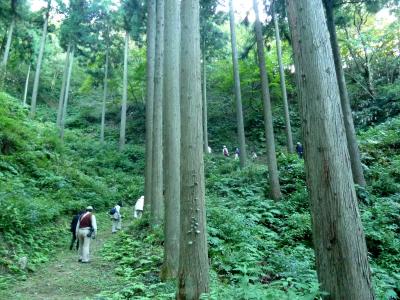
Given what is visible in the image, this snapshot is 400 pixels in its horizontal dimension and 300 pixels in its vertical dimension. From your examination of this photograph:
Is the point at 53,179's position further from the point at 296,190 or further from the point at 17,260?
the point at 296,190

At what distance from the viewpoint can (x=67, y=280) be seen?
787 cm

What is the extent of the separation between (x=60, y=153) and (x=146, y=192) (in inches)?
369

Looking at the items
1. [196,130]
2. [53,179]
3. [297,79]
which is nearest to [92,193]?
[53,179]

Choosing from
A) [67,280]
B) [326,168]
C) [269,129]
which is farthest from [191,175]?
[269,129]

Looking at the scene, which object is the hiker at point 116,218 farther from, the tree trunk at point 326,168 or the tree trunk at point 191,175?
the tree trunk at point 326,168

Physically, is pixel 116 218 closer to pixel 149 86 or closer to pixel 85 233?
pixel 85 233

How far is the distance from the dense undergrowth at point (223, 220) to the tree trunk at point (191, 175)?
1.39 ft

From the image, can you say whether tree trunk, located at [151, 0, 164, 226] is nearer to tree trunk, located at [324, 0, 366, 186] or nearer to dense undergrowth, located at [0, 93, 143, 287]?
dense undergrowth, located at [0, 93, 143, 287]

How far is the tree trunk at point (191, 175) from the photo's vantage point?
5.29 m

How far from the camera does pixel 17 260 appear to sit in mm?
8352

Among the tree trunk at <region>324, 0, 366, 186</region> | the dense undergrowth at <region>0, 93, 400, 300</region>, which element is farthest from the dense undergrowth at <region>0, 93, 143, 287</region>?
the tree trunk at <region>324, 0, 366, 186</region>

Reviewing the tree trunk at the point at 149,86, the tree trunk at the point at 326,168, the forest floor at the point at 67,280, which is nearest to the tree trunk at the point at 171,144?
the forest floor at the point at 67,280

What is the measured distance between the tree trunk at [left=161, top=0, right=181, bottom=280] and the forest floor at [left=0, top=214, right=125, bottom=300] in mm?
1256

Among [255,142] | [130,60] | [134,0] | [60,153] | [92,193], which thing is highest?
[130,60]
